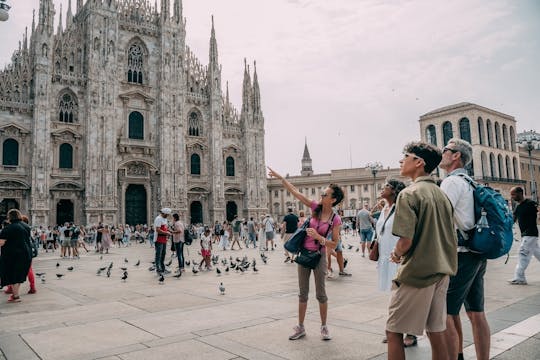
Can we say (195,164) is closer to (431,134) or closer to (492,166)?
(431,134)

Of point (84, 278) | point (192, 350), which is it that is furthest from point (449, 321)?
point (84, 278)

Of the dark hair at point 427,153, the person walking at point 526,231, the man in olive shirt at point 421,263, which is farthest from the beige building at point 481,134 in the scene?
the man in olive shirt at point 421,263

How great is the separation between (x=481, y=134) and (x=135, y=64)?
50198 mm

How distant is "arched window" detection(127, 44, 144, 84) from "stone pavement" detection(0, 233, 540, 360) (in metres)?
29.2

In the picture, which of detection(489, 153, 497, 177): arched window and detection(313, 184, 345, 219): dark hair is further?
detection(489, 153, 497, 177): arched window

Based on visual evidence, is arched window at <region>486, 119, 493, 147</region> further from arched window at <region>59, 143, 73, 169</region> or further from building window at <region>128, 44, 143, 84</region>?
arched window at <region>59, 143, 73, 169</region>

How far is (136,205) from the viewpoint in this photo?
34344mm

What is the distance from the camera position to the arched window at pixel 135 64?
34.9 m

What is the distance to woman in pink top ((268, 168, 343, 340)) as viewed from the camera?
448 cm

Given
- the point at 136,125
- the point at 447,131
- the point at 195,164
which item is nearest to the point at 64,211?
the point at 136,125

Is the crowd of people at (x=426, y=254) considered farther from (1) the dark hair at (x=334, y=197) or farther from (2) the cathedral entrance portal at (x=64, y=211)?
(2) the cathedral entrance portal at (x=64, y=211)

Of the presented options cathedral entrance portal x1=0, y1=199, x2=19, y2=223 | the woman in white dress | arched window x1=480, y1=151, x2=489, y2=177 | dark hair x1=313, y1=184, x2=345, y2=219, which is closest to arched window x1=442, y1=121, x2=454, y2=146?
arched window x1=480, y1=151, x2=489, y2=177

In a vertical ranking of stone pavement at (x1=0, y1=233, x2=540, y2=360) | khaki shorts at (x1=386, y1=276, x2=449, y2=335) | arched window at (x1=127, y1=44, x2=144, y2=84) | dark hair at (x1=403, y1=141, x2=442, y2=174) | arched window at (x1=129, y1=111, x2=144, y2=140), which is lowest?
stone pavement at (x1=0, y1=233, x2=540, y2=360)

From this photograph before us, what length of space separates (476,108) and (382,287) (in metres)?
63.3
